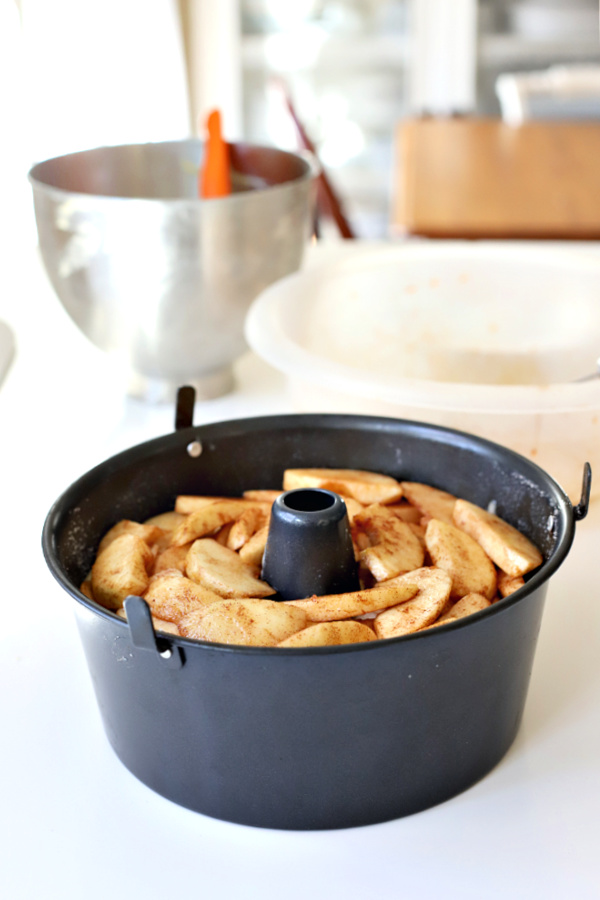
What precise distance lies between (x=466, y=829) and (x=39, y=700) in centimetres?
25

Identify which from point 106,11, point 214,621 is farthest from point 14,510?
point 106,11

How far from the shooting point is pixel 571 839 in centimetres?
43

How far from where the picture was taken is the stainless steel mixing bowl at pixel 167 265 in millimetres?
769

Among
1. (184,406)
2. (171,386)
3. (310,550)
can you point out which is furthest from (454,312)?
(310,550)

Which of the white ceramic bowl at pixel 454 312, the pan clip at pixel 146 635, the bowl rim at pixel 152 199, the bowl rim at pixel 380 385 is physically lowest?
the white ceramic bowl at pixel 454 312

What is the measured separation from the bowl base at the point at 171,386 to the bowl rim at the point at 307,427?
11.0 inches

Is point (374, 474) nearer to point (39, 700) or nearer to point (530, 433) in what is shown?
point (530, 433)

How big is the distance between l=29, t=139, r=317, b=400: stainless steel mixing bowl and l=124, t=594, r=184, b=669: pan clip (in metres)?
0.46

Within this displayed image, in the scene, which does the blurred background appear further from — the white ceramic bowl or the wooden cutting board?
the white ceramic bowl

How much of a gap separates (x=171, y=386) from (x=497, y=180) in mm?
918

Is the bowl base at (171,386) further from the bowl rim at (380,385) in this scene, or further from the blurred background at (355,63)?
the blurred background at (355,63)

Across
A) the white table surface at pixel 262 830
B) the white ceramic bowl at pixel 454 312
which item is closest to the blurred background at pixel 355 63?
the white ceramic bowl at pixel 454 312

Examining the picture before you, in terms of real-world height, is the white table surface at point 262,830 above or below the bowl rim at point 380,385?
below

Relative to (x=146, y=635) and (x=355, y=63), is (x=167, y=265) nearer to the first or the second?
(x=146, y=635)
